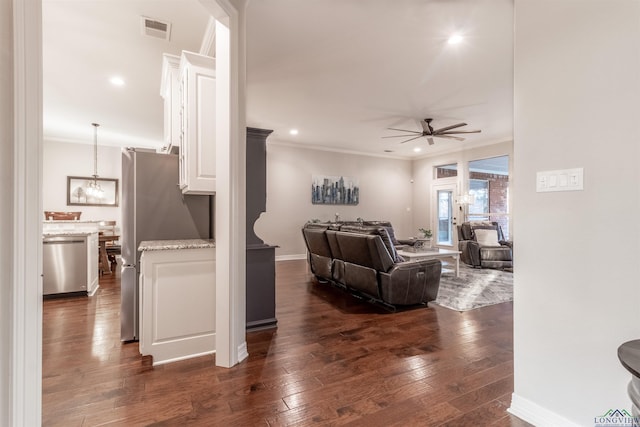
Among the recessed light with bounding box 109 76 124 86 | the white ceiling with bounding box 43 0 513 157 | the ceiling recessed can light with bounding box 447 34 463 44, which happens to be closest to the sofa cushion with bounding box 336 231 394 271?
the white ceiling with bounding box 43 0 513 157

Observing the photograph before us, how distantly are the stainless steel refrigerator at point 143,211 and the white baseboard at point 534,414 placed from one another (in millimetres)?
2713

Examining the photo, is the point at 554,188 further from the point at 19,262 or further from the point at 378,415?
the point at 19,262

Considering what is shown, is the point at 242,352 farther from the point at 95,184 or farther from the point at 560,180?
the point at 95,184

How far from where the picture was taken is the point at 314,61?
3.50 metres

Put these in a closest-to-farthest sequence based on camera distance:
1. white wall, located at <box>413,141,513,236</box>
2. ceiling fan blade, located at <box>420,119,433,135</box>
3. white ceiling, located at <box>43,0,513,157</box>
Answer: white ceiling, located at <box>43,0,513,157</box>
ceiling fan blade, located at <box>420,119,433,135</box>
white wall, located at <box>413,141,513,236</box>

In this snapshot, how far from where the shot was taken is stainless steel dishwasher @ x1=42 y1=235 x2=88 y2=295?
12.9ft

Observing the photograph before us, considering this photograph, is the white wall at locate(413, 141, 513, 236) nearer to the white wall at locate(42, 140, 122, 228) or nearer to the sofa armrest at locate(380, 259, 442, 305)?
the sofa armrest at locate(380, 259, 442, 305)

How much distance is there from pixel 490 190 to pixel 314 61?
20.6 ft

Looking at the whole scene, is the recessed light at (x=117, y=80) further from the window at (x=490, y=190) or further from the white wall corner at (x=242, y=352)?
the window at (x=490, y=190)

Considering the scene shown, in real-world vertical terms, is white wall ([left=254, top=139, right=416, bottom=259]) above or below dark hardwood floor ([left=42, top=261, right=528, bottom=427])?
above

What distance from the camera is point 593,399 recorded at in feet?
4.72

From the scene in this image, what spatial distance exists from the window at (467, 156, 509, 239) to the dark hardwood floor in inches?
198

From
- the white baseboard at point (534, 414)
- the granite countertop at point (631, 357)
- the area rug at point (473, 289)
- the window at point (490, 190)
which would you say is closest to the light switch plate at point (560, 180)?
the granite countertop at point (631, 357)

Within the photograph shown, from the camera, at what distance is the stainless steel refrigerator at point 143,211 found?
2.65 m
